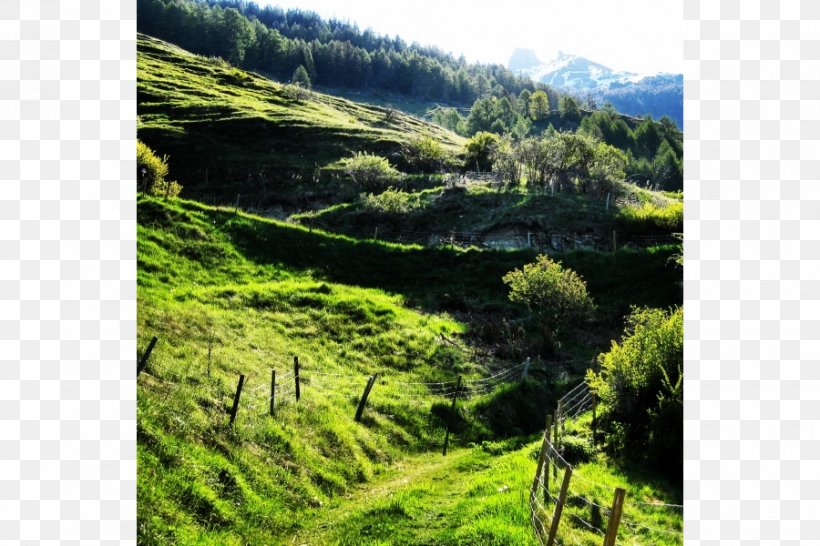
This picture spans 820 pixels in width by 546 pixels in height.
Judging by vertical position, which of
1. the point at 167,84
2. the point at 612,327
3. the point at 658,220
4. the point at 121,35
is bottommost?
the point at 612,327

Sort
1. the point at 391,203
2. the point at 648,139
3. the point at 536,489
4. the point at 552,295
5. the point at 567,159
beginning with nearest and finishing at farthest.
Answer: the point at 536,489 < the point at 552,295 < the point at 391,203 < the point at 567,159 < the point at 648,139

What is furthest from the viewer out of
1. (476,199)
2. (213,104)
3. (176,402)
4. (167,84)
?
(167,84)

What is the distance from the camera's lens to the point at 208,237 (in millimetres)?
43344

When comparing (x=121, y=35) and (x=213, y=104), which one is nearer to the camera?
(x=121, y=35)

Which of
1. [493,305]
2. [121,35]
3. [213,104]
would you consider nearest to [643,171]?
[213,104]

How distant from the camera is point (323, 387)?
2478 cm

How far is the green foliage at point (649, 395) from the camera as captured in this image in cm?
1597

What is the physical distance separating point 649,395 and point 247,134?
8758 centimetres

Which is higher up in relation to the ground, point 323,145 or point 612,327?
point 323,145

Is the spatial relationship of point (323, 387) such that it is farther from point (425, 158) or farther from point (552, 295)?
point (425, 158)

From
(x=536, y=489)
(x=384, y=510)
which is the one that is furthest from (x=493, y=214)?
(x=384, y=510)

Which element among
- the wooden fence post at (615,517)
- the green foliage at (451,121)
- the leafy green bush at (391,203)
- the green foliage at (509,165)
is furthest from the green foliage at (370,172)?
the green foliage at (451,121)

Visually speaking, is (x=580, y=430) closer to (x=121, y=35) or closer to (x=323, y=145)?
(x=121, y=35)

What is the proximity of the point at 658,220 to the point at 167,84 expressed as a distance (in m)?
99.5
